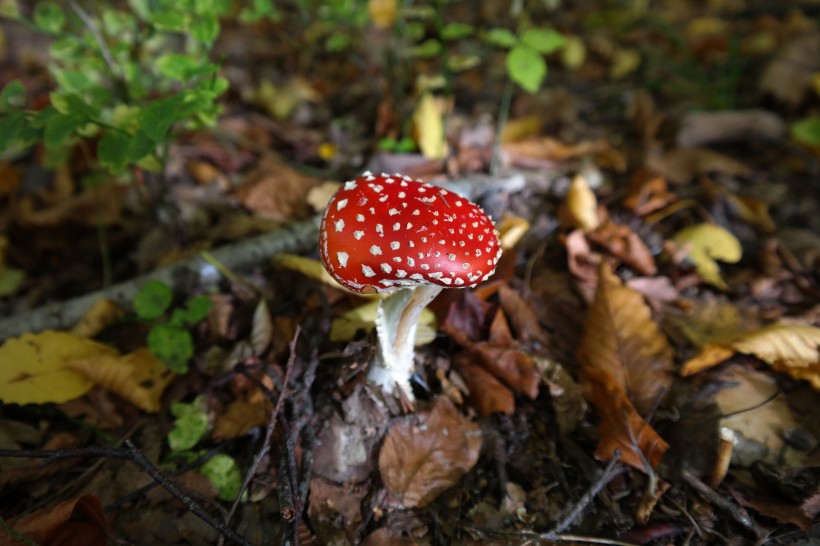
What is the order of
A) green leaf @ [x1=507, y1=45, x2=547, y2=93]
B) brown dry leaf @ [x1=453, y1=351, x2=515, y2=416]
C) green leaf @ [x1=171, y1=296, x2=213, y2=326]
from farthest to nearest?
1. green leaf @ [x1=507, y1=45, x2=547, y2=93]
2. green leaf @ [x1=171, y1=296, x2=213, y2=326]
3. brown dry leaf @ [x1=453, y1=351, x2=515, y2=416]

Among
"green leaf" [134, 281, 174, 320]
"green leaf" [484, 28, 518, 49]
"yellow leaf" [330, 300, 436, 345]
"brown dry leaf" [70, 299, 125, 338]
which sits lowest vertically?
"brown dry leaf" [70, 299, 125, 338]

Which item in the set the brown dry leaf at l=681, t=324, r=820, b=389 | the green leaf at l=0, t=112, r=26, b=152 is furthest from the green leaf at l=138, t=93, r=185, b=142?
the brown dry leaf at l=681, t=324, r=820, b=389

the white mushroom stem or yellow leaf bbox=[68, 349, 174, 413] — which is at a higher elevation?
the white mushroom stem

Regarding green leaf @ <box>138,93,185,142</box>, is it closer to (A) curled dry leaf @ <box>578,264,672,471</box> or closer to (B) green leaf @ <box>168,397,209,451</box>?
(B) green leaf @ <box>168,397,209,451</box>

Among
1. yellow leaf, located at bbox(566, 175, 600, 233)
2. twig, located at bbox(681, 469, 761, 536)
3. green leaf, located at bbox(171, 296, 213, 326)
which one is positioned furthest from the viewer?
yellow leaf, located at bbox(566, 175, 600, 233)

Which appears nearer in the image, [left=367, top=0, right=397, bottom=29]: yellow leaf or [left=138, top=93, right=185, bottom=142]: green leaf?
[left=138, top=93, right=185, bottom=142]: green leaf

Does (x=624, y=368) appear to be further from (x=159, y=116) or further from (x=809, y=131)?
(x=809, y=131)
